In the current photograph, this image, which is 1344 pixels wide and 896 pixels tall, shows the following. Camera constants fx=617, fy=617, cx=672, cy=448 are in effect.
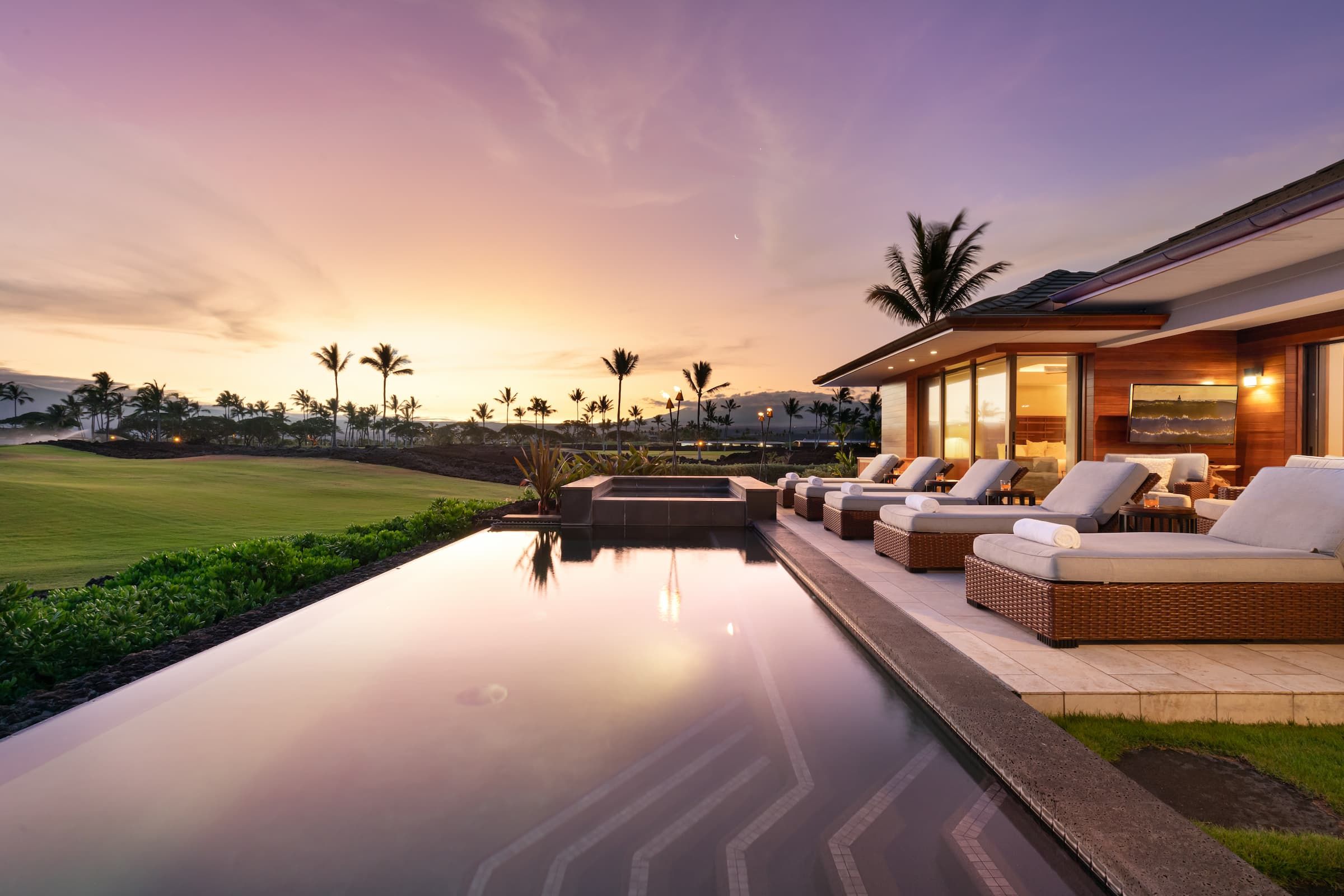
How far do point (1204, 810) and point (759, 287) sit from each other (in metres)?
14.9

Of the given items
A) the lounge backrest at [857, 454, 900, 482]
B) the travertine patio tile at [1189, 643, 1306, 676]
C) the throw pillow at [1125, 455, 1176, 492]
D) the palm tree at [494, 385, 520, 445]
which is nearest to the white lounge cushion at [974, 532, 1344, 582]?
the travertine patio tile at [1189, 643, 1306, 676]

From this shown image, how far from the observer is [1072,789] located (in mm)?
1706

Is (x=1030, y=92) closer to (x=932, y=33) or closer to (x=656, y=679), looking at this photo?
(x=932, y=33)

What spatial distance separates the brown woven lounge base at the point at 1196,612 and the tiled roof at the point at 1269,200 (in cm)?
274

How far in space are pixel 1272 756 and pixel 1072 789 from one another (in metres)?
1.07

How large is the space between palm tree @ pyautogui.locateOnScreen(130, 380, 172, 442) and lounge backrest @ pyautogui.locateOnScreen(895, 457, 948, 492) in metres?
78.3

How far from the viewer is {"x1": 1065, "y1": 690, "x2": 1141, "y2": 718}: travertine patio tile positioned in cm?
245

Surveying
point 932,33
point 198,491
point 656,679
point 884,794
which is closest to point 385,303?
point 198,491

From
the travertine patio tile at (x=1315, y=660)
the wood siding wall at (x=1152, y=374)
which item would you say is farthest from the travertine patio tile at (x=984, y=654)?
the wood siding wall at (x=1152, y=374)

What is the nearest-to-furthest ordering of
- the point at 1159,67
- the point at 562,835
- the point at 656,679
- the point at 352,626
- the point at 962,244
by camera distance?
the point at 562,835 → the point at 656,679 → the point at 352,626 → the point at 1159,67 → the point at 962,244

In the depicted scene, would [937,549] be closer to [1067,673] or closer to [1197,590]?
[1197,590]

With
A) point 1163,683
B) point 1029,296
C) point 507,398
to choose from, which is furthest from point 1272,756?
point 507,398

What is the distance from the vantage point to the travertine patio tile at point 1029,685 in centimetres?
247

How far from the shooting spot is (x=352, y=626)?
3.78 metres
